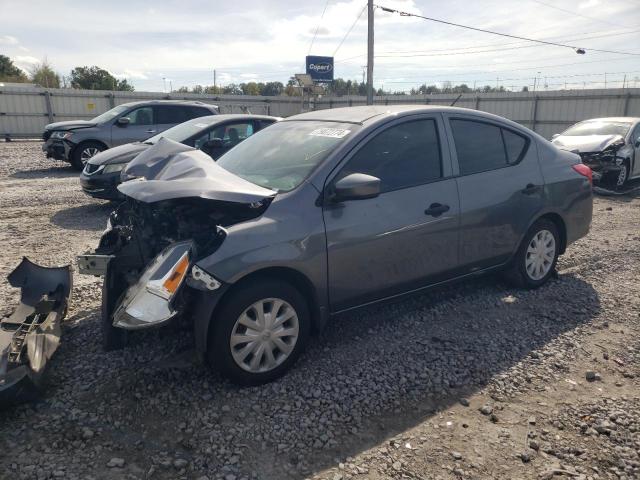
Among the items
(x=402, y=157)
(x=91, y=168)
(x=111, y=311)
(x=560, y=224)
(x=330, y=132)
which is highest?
(x=330, y=132)

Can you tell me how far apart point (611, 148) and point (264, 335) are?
34.2ft

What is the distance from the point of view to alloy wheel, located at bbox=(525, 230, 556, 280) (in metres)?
4.89

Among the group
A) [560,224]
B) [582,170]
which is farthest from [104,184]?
[582,170]

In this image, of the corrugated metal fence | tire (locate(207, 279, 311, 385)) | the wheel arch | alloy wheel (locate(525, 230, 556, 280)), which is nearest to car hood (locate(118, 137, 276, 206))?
tire (locate(207, 279, 311, 385))

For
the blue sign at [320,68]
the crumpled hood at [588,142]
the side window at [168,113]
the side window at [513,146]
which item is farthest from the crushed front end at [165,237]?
the blue sign at [320,68]

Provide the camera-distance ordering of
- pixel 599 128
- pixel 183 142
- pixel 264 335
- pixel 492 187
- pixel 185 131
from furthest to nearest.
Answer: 1. pixel 599 128
2. pixel 185 131
3. pixel 183 142
4. pixel 492 187
5. pixel 264 335

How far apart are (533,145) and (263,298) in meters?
3.28

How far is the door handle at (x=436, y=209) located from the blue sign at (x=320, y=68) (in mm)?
31053

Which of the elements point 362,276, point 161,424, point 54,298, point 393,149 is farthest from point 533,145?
point 54,298

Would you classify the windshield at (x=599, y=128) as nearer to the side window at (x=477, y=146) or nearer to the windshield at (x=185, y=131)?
the side window at (x=477, y=146)

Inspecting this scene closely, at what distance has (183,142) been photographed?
789 cm

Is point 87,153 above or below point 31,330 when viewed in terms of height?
above

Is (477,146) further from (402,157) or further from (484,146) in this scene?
(402,157)

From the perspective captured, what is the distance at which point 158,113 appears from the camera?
40.2ft
